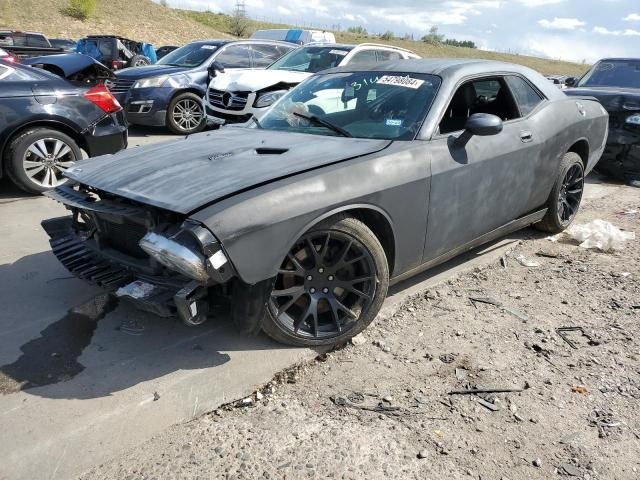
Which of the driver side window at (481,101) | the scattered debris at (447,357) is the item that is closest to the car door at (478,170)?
the driver side window at (481,101)

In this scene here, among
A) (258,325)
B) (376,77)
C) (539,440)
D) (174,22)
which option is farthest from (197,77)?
(174,22)

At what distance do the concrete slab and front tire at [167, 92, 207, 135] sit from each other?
593cm

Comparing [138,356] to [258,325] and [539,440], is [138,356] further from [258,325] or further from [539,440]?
[539,440]

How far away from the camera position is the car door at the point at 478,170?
3.43 meters

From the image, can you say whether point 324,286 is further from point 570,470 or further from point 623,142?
point 623,142

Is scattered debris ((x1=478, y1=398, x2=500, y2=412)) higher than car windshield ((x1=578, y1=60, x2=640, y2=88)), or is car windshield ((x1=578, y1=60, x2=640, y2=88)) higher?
car windshield ((x1=578, y1=60, x2=640, y2=88))

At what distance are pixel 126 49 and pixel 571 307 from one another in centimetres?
1966

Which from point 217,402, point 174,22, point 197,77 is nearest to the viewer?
point 217,402

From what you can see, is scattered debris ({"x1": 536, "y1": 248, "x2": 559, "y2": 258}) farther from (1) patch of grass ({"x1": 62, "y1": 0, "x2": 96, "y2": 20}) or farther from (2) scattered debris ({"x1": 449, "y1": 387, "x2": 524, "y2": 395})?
(1) patch of grass ({"x1": 62, "y1": 0, "x2": 96, "y2": 20})

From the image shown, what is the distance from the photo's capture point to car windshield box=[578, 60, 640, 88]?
833 centimetres

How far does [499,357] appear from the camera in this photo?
3.10m

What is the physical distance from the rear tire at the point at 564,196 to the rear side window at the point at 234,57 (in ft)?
22.9

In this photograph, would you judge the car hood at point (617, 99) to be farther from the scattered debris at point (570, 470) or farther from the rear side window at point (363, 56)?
the scattered debris at point (570, 470)

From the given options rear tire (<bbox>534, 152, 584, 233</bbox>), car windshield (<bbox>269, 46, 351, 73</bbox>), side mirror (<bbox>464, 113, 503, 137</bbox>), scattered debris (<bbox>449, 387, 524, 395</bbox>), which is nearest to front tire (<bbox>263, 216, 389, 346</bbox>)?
scattered debris (<bbox>449, 387, 524, 395</bbox>)
